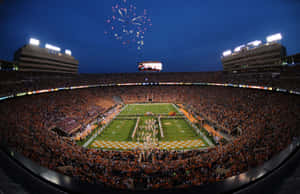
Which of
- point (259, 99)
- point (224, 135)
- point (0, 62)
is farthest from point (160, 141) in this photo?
point (0, 62)

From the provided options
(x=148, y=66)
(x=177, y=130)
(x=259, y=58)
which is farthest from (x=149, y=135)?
(x=259, y=58)

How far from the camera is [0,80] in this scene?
28000mm

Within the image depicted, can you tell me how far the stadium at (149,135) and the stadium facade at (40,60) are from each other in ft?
1.08

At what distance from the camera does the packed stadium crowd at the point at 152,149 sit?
8.73 m

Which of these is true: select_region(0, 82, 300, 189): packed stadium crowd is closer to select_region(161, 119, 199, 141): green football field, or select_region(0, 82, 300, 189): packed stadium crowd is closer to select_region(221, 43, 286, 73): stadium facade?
select_region(161, 119, 199, 141): green football field

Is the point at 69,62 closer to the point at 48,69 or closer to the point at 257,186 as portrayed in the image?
the point at 48,69

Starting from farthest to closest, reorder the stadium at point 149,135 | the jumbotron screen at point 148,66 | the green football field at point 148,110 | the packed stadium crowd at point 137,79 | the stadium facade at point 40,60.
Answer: the jumbotron screen at point 148,66 < the stadium facade at point 40,60 < the green football field at point 148,110 < the packed stadium crowd at point 137,79 < the stadium at point 149,135

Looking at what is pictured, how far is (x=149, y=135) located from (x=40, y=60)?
4845cm

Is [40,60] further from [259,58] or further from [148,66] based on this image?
[259,58]

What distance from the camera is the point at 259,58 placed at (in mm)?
45438

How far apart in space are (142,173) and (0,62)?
137ft

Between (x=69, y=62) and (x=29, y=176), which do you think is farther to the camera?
(x=69, y=62)

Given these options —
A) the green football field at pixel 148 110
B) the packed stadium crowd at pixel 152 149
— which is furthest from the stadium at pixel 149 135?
the green football field at pixel 148 110

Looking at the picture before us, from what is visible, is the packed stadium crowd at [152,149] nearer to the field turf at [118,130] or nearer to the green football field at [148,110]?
the field turf at [118,130]
